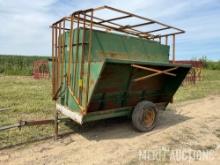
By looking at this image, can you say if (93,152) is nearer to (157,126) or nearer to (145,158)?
(145,158)

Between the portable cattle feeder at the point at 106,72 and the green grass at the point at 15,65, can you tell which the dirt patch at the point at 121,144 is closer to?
the portable cattle feeder at the point at 106,72

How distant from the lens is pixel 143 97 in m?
6.39

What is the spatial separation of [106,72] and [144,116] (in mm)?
1525

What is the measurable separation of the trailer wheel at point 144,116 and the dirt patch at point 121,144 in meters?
0.16

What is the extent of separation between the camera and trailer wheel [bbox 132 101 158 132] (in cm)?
583

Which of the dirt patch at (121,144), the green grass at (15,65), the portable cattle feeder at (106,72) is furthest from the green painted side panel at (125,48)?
the green grass at (15,65)

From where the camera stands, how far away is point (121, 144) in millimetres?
5145

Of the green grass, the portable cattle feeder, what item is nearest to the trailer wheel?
the portable cattle feeder

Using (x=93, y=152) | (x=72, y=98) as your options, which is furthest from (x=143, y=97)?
(x=93, y=152)

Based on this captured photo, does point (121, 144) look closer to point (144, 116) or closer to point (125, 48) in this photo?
point (144, 116)

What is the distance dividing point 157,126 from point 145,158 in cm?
212

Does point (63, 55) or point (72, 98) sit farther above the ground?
point (63, 55)

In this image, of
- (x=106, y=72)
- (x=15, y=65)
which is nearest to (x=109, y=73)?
(x=106, y=72)

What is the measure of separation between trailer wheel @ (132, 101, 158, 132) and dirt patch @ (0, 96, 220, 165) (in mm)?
162
